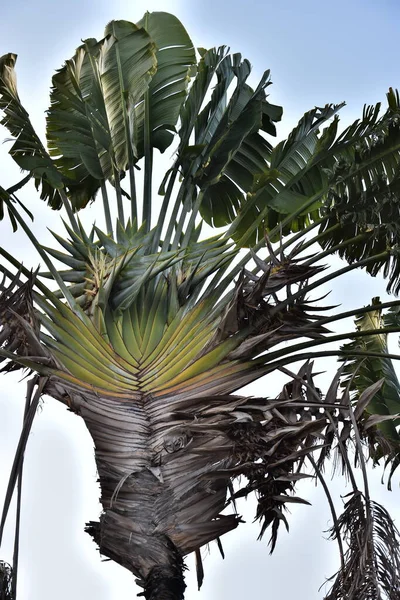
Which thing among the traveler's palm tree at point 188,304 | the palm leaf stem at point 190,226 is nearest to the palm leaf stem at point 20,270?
the traveler's palm tree at point 188,304

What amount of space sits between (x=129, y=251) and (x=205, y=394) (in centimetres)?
149

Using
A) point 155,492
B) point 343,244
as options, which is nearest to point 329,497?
point 155,492

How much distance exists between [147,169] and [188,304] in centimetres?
160

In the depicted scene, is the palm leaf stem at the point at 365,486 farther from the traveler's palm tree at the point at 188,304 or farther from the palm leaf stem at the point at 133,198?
the palm leaf stem at the point at 133,198

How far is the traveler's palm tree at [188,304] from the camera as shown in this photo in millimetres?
5285

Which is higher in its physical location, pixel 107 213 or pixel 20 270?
pixel 107 213

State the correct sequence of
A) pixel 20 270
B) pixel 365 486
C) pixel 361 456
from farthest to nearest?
pixel 20 270 → pixel 361 456 → pixel 365 486

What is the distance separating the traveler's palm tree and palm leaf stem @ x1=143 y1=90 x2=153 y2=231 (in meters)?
0.02

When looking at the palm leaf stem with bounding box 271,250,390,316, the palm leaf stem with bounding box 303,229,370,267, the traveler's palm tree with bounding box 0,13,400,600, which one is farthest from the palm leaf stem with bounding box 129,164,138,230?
the palm leaf stem with bounding box 271,250,390,316

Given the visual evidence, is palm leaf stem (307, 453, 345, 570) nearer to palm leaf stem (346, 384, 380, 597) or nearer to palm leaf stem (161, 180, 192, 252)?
palm leaf stem (346, 384, 380, 597)

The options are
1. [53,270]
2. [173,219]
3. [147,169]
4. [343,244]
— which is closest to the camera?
[53,270]

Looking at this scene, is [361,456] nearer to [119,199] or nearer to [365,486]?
[365,486]

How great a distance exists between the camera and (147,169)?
754cm

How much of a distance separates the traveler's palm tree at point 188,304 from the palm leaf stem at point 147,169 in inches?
0.8
